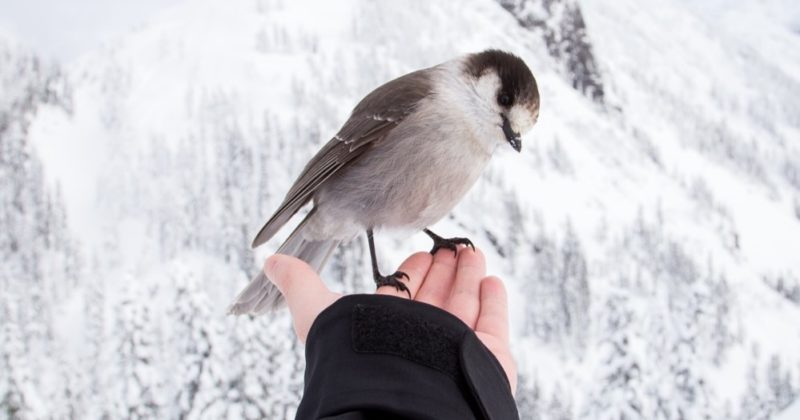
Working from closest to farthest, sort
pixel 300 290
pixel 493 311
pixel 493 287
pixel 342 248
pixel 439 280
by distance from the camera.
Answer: pixel 300 290 < pixel 493 311 < pixel 493 287 < pixel 439 280 < pixel 342 248

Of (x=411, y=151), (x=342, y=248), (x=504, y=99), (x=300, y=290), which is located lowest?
(x=342, y=248)

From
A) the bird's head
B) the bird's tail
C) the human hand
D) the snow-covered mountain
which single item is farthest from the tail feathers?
the snow-covered mountain

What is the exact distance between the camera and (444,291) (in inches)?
101

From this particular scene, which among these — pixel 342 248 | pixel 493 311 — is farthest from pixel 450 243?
pixel 342 248

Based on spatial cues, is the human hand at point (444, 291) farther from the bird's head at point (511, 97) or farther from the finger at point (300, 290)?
the bird's head at point (511, 97)

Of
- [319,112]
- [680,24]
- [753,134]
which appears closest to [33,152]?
[319,112]

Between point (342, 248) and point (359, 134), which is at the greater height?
point (359, 134)

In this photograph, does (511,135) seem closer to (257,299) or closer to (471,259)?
(471,259)

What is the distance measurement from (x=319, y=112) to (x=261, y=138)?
5640mm

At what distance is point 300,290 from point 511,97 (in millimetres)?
1027

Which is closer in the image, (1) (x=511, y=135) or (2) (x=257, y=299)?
(1) (x=511, y=135)

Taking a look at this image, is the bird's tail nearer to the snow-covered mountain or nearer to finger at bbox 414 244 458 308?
finger at bbox 414 244 458 308

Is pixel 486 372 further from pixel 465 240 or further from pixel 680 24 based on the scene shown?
pixel 680 24

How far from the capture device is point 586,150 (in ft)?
180
